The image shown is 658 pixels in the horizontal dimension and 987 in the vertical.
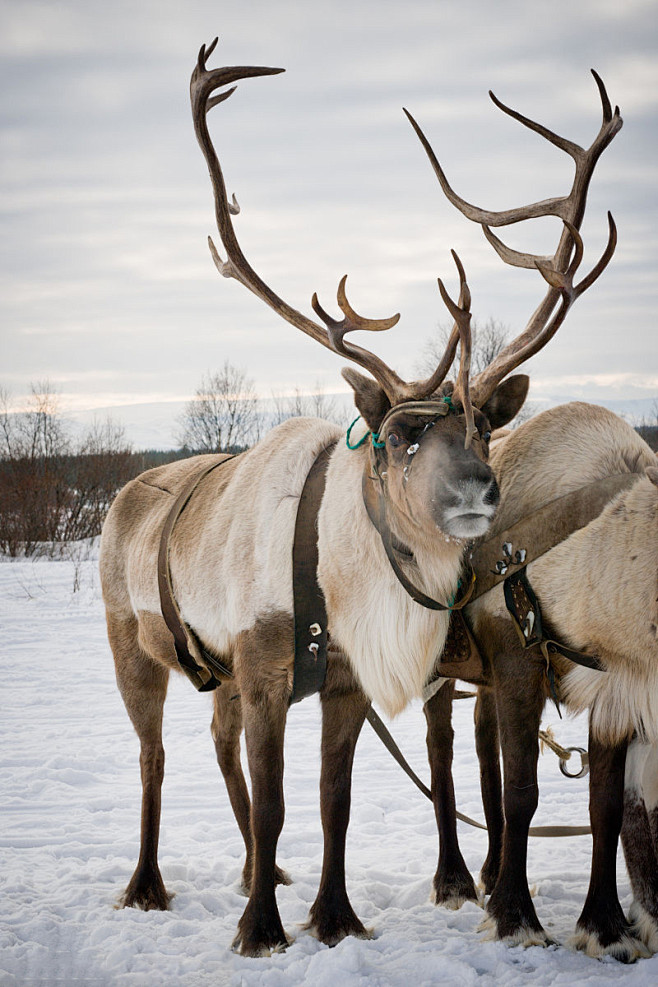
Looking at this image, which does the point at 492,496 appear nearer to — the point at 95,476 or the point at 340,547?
the point at 340,547

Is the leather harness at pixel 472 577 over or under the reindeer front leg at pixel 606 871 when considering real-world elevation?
over

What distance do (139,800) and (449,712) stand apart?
2.29 meters

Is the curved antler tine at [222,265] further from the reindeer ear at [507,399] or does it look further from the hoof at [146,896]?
the hoof at [146,896]

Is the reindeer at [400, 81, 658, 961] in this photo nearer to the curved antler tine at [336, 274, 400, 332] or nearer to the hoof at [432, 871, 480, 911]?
the hoof at [432, 871, 480, 911]

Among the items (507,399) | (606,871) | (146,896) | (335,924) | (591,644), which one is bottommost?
(146,896)

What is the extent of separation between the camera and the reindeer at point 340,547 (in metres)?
3.15

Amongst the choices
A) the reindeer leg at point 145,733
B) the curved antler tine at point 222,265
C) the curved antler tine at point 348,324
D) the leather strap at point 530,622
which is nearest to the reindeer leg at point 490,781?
the leather strap at point 530,622

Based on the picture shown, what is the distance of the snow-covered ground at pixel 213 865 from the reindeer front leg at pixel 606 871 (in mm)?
91

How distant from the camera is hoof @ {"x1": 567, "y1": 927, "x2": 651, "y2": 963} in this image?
3.19 metres

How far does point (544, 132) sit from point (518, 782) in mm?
2748

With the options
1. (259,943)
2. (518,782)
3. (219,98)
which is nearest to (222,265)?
(219,98)

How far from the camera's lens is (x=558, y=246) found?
12.1 feet

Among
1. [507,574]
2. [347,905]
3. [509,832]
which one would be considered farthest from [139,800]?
[507,574]

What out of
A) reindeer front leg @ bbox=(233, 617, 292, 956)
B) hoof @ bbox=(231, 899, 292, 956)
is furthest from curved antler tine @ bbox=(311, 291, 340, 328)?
hoof @ bbox=(231, 899, 292, 956)
